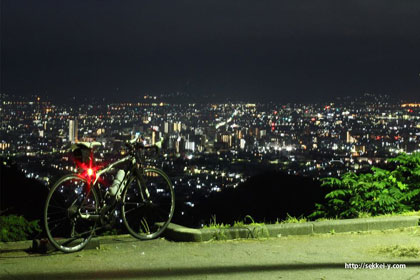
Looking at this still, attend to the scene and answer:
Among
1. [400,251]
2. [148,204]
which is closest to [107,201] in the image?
[148,204]

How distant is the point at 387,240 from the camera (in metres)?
6.88

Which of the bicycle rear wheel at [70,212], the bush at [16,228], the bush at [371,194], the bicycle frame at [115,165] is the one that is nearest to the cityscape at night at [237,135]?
the bush at [371,194]

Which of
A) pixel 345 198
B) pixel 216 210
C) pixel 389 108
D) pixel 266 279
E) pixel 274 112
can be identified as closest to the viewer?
pixel 266 279

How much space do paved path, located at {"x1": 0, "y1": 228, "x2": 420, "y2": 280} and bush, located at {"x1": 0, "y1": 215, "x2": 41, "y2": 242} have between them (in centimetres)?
72

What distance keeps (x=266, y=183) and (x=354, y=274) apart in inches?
1159

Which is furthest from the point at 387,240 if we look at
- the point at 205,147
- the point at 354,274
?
the point at 205,147

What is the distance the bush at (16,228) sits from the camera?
7.00m

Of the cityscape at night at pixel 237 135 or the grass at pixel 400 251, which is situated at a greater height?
the cityscape at night at pixel 237 135

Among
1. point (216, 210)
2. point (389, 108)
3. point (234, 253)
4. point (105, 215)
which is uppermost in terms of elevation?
point (389, 108)

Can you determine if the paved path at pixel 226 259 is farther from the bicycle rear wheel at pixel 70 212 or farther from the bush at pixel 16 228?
the bush at pixel 16 228

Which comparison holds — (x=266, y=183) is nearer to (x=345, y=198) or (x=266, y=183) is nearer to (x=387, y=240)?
(x=345, y=198)

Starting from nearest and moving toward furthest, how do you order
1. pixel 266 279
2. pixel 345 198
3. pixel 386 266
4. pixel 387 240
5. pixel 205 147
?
pixel 266 279 → pixel 386 266 → pixel 387 240 → pixel 345 198 → pixel 205 147

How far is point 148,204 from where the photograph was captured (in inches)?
273

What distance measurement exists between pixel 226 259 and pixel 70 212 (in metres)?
1.66
